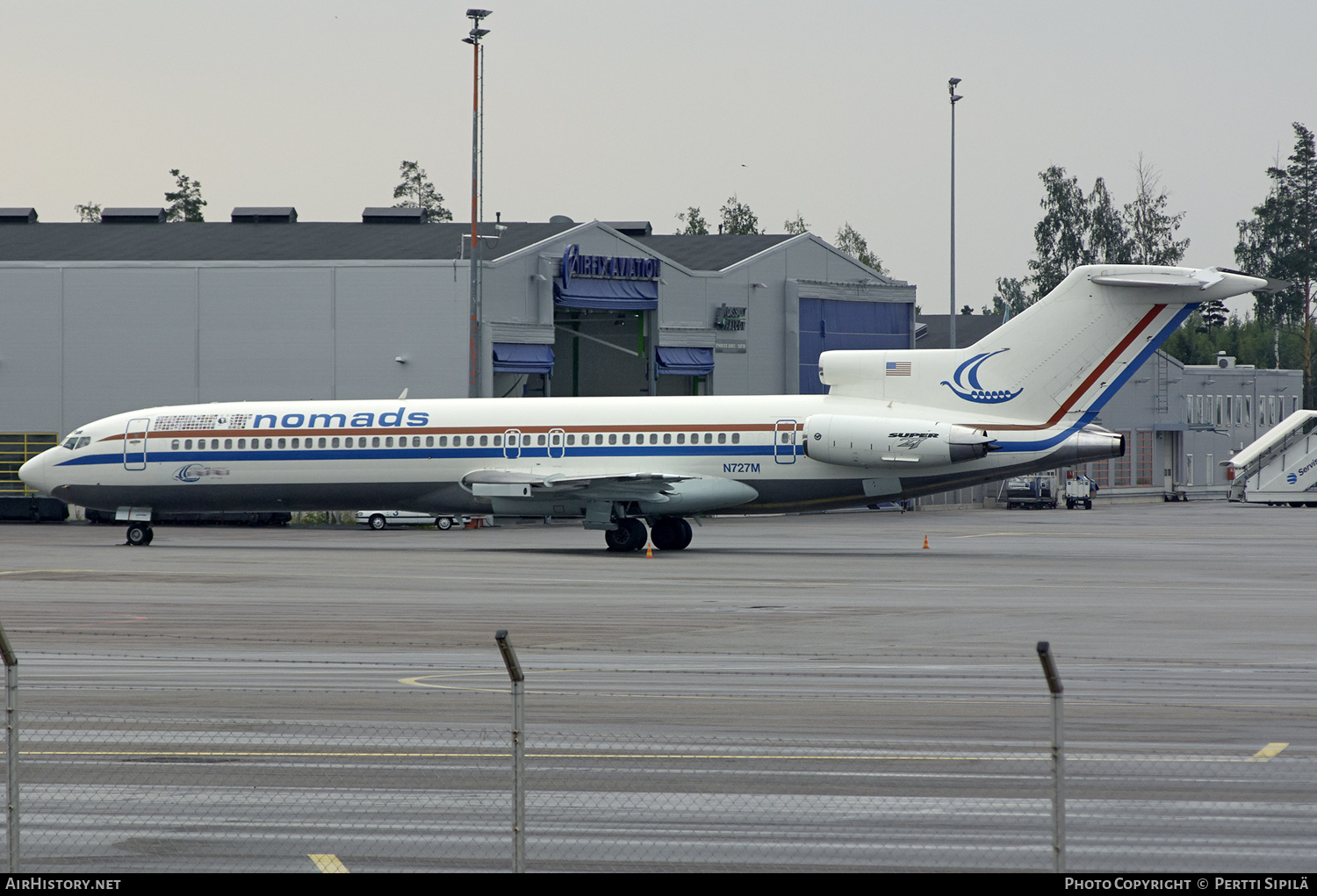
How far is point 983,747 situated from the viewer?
1161 centimetres

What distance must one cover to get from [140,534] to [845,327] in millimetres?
35370

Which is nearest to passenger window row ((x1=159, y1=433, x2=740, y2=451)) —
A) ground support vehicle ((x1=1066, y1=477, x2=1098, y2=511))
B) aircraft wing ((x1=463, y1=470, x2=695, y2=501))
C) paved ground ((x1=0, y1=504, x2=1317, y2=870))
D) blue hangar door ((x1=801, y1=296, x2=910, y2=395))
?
aircraft wing ((x1=463, y1=470, x2=695, y2=501))

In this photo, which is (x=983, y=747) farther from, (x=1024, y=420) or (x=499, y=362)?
(x=499, y=362)

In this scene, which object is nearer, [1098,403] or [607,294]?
[1098,403]

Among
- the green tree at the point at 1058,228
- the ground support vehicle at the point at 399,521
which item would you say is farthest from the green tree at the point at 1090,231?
the ground support vehicle at the point at 399,521

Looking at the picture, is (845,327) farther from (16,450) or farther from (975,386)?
(16,450)

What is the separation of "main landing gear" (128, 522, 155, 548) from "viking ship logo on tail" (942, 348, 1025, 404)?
21.2 m

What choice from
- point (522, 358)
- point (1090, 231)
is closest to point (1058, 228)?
point (1090, 231)

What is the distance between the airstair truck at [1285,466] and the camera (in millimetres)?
67375

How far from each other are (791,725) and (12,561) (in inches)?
992

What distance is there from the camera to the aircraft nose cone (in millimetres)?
38906

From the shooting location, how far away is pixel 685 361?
58.6m

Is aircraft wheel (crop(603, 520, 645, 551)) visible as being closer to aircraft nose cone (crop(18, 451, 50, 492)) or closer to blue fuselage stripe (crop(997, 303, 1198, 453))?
blue fuselage stripe (crop(997, 303, 1198, 453))

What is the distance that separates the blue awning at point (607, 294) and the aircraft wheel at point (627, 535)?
20.6 m
